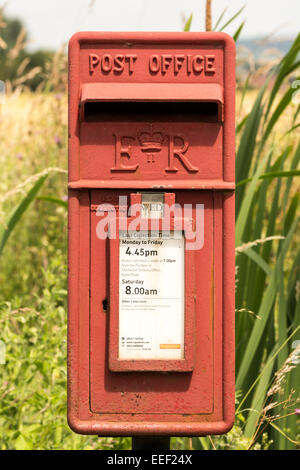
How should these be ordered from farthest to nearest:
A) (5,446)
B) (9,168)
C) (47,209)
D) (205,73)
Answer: (9,168) < (47,209) < (5,446) < (205,73)

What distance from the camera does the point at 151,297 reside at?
1641 mm

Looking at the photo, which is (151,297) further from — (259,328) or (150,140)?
(259,328)

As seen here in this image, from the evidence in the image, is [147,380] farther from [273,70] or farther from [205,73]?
[273,70]

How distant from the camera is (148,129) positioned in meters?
1.65

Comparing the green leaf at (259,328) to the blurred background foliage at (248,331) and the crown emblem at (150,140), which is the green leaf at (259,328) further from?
the crown emblem at (150,140)

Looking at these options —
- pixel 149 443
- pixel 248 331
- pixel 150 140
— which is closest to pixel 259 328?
pixel 248 331

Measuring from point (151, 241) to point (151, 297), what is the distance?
15cm

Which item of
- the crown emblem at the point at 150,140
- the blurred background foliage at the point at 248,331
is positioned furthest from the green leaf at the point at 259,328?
the crown emblem at the point at 150,140

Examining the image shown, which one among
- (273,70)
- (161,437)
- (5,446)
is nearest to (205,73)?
A: (273,70)

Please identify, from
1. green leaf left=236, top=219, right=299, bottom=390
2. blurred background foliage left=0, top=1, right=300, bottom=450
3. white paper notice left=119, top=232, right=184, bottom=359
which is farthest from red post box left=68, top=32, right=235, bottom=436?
green leaf left=236, top=219, right=299, bottom=390

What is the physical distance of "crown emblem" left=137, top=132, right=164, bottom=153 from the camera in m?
1.65

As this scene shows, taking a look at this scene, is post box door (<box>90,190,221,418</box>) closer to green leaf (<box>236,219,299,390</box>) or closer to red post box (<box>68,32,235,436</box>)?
red post box (<box>68,32,235,436</box>)

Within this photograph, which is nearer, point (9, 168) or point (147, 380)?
point (147, 380)
